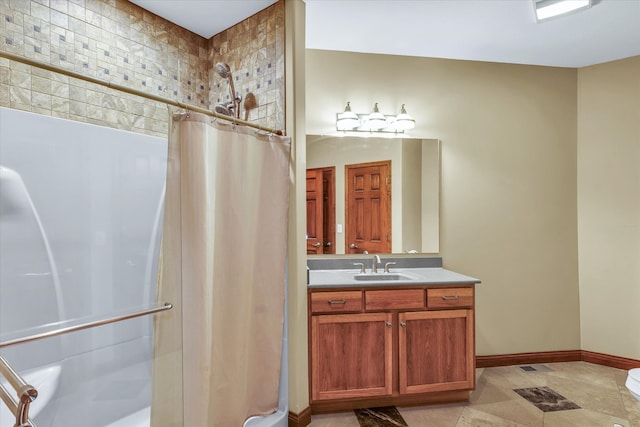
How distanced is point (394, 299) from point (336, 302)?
0.38 m

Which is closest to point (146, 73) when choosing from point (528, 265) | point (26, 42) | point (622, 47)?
point (26, 42)

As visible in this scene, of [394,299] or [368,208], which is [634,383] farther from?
[368,208]

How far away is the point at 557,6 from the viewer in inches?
85.4

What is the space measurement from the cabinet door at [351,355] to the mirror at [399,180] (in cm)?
71

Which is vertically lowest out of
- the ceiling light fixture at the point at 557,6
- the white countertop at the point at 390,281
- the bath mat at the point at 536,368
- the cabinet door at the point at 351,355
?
the bath mat at the point at 536,368

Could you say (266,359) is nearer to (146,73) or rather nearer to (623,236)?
(146,73)

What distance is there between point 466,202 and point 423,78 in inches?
43.7

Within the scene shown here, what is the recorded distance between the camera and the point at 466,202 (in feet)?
9.97

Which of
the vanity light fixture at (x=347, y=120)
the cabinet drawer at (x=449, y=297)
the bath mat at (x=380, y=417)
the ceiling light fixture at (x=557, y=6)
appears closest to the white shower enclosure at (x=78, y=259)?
the bath mat at (x=380, y=417)

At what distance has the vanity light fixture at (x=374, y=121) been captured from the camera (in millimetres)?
2818

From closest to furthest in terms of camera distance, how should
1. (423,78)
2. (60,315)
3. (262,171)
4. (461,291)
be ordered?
1. (60,315)
2. (262,171)
3. (461,291)
4. (423,78)

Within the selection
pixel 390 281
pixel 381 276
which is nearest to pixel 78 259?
pixel 390 281

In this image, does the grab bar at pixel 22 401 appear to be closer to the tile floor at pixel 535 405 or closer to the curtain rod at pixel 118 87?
the curtain rod at pixel 118 87

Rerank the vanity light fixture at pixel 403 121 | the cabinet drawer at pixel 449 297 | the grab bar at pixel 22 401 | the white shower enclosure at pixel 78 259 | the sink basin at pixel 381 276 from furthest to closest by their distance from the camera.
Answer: the vanity light fixture at pixel 403 121
the sink basin at pixel 381 276
the cabinet drawer at pixel 449 297
the white shower enclosure at pixel 78 259
the grab bar at pixel 22 401
